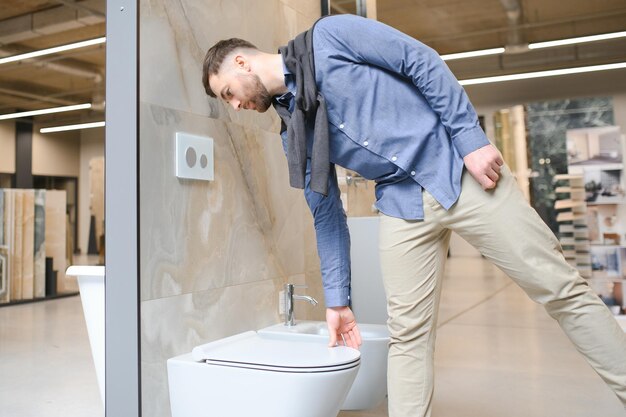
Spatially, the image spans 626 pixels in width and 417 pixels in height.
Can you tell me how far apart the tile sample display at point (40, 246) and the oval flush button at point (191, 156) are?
3.59 meters

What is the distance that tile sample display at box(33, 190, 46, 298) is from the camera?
4676 millimetres

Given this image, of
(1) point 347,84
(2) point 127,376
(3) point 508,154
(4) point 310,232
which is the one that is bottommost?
(2) point 127,376

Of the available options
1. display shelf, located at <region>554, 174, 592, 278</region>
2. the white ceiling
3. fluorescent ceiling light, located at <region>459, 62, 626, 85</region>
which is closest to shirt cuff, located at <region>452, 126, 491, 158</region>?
the white ceiling

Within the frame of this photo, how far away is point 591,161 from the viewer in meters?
4.79

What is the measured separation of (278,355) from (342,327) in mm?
183

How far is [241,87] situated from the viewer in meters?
1.37

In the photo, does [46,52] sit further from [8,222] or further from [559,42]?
[559,42]

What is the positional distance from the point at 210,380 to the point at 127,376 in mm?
248

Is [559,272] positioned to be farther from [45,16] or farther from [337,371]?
[45,16]

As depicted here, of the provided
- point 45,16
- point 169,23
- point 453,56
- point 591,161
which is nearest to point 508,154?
point 453,56

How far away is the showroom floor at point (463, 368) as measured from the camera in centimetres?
211

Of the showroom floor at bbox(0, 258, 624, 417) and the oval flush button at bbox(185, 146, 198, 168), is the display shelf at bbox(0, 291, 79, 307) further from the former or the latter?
the oval flush button at bbox(185, 146, 198, 168)

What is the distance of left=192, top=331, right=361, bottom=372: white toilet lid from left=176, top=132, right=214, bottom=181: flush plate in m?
0.51

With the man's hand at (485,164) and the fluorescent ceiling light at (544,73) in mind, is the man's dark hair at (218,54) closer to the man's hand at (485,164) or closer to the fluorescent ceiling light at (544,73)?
the man's hand at (485,164)
